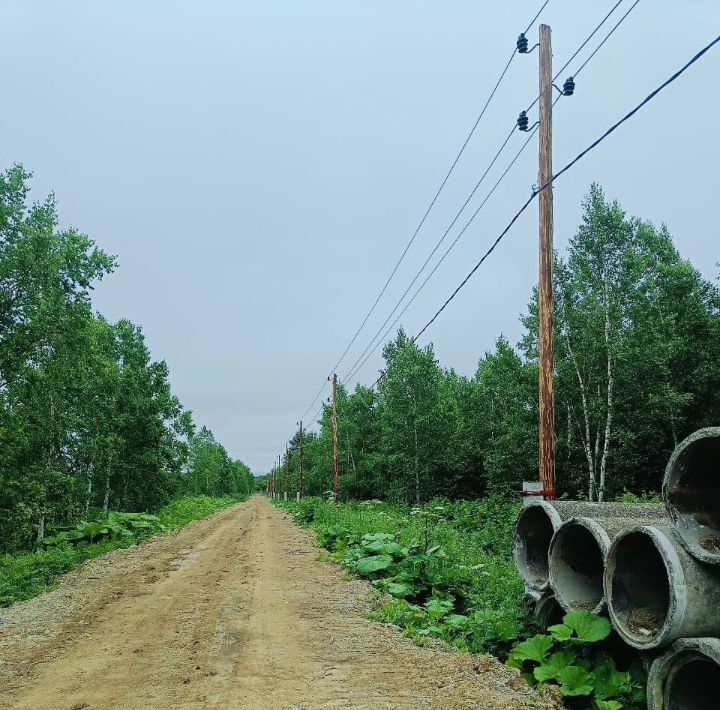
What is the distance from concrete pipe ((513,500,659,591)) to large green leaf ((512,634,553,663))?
1262 mm

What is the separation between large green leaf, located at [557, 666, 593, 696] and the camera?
532cm

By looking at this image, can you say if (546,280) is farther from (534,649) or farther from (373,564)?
(373,564)

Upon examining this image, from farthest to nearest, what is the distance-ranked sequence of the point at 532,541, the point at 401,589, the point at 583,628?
1. the point at 401,589
2. the point at 532,541
3. the point at 583,628

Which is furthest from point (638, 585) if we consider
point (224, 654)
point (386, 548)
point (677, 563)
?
point (386, 548)

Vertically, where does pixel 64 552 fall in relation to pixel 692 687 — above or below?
below

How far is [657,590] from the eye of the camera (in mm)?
5871

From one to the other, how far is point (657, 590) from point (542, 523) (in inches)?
108

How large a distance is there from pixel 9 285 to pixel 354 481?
33767mm

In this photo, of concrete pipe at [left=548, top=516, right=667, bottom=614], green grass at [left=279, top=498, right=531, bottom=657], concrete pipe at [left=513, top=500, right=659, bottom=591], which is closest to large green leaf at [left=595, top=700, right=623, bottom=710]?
concrete pipe at [left=548, top=516, right=667, bottom=614]

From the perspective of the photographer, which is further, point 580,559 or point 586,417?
point 586,417

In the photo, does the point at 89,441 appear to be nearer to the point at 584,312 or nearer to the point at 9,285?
the point at 9,285

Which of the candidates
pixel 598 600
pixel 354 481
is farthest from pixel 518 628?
pixel 354 481

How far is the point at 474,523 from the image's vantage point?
19.9 meters

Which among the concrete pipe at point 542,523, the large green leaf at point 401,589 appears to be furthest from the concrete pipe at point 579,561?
the large green leaf at point 401,589
